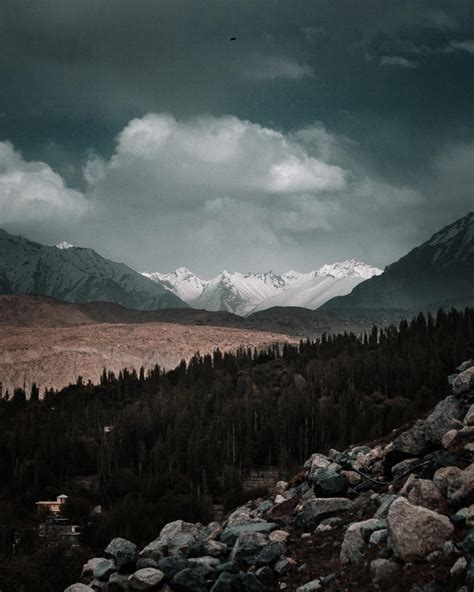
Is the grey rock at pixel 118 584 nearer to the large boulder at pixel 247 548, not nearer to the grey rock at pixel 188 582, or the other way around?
the grey rock at pixel 188 582

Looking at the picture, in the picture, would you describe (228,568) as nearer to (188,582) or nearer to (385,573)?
(188,582)

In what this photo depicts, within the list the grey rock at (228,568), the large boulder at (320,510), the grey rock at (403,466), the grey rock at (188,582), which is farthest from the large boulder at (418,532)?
the grey rock at (403,466)

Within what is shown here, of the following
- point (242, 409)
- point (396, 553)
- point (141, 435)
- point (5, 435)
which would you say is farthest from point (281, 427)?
point (396, 553)

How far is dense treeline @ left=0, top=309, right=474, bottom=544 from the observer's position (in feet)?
393

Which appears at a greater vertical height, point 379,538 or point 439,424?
point 439,424

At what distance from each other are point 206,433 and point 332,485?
434ft

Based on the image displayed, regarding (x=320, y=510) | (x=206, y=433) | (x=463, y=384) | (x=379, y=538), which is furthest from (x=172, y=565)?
(x=206, y=433)

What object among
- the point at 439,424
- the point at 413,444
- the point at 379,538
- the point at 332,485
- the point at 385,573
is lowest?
the point at 332,485

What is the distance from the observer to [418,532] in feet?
50.3

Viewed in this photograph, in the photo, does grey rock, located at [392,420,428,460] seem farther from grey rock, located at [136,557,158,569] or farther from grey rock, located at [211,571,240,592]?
grey rock, located at [136,557,158,569]

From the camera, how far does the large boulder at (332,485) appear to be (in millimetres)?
24797

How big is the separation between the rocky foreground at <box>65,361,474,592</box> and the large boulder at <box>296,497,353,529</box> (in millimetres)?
40

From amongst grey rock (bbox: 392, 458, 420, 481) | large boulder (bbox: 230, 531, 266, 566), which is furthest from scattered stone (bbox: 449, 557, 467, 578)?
grey rock (bbox: 392, 458, 420, 481)

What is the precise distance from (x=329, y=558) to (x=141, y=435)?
143822 millimetres
